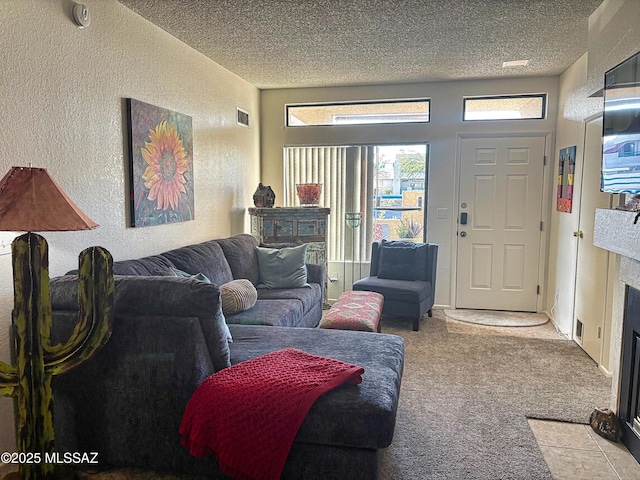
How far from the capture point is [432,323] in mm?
4516

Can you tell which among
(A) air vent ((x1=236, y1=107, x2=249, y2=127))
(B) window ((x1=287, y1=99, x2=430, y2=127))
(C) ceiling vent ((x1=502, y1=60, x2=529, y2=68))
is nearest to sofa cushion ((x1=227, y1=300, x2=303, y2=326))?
(A) air vent ((x1=236, y1=107, x2=249, y2=127))

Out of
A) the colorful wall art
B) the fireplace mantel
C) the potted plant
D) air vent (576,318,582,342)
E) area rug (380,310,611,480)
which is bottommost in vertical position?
area rug (380,310,611,480)

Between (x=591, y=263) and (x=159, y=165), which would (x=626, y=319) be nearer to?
(x=591, y=263)

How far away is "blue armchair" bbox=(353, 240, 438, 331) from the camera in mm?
4250

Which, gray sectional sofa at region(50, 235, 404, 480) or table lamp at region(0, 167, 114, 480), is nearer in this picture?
table lamp at region(0, 167, 114, 480)

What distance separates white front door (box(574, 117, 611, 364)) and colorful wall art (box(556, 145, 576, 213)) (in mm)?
331

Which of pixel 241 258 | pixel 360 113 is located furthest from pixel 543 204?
pixel 241 258

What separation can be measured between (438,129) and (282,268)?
7.86ft

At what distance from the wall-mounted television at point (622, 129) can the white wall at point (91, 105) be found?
284cm

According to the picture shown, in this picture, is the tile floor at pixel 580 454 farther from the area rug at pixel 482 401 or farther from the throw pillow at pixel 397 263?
the throw pillow at pixel 397 263

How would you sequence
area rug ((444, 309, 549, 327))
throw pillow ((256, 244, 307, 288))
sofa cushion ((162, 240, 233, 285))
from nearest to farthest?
sofa cushion ((162, 240, 233, 285))
throw pillow ((256, 244, 307, 288))
area rug ((444, 309, 549, 327))

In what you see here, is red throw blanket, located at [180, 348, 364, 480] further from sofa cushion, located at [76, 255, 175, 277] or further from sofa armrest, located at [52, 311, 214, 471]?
sofa cushion, located at [76, 255, 175, 277]

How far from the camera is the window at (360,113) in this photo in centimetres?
505

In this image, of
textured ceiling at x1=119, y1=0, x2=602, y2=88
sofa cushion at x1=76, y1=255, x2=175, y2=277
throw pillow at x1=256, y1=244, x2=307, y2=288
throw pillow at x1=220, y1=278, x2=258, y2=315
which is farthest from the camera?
throw pillow at x1=256, y1=244, x2=307, y2=288
